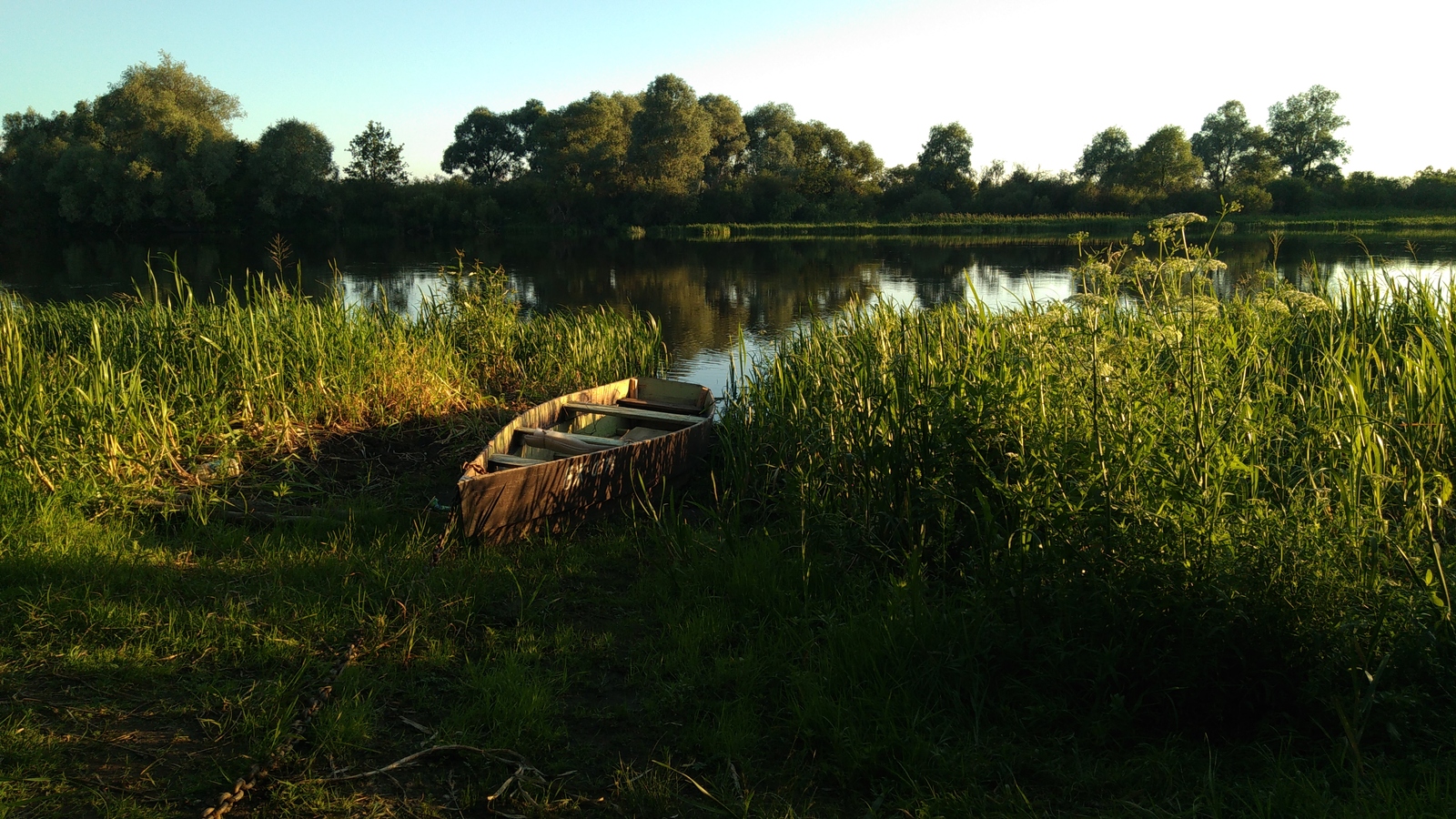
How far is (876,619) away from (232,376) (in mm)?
5254

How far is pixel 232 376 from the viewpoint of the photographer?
21.2 ft

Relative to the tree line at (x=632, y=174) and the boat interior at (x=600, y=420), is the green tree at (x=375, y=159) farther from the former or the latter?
the boat interior at (x=600, y=420)

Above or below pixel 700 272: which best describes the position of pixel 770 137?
above

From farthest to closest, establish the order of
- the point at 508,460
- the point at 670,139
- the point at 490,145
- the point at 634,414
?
the point at 490,145
the point at 670,139
the point at 634,414
the point at 508,460

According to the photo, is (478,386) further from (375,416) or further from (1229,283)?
(1229,283)

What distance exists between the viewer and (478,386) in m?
9.11

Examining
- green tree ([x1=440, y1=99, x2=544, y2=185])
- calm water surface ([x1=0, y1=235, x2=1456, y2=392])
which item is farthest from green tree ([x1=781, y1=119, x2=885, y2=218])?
green tree ([x1=440, y1=99, x2=544, y2=185])

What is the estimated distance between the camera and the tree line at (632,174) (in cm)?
4219

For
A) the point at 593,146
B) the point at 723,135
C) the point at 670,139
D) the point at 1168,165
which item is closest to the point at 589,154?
the point at 593,146

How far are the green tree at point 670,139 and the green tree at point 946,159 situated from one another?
55.5 ft

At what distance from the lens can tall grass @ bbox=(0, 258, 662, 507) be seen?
16.9 feet

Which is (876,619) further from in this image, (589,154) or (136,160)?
(589,154)

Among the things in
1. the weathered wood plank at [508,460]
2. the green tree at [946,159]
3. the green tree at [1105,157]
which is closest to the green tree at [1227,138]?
the green tree at [1105,157]

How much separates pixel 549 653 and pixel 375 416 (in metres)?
Answer: 4.21
